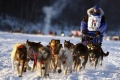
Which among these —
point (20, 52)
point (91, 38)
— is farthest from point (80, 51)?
point (20, 52)

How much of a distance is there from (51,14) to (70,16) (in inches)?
183

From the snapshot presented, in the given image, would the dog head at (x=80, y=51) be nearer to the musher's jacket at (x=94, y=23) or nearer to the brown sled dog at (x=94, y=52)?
the brown sled dog at (x=94, y=52)

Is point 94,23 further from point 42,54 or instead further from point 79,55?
point 42,54

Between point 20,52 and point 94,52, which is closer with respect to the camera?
point 20,52

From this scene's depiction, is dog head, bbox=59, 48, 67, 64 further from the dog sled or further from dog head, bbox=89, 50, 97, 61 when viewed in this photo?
the dog sled

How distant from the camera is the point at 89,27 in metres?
9.38

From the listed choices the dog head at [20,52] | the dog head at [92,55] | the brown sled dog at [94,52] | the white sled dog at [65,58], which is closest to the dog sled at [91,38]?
the brown sled dog at [94,52]

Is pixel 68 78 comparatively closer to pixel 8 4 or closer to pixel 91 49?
pixel 91 49

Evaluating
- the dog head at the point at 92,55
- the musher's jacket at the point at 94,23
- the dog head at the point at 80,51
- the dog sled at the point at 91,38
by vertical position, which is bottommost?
the dog head at the point at 92,55

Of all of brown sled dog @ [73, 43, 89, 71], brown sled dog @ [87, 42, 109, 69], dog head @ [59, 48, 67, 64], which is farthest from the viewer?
brown sled dog @ [87, 42, 109, 69]

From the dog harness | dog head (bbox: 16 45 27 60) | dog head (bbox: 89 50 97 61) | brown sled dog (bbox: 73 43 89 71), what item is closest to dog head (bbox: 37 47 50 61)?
dog head (bbox: 16 45 27 60)

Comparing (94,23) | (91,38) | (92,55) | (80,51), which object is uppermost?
(94,23)

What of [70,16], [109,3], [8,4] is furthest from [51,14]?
[109,3]

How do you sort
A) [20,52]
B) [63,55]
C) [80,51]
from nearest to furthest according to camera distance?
[20,52] < [63,55] < [80,51]
